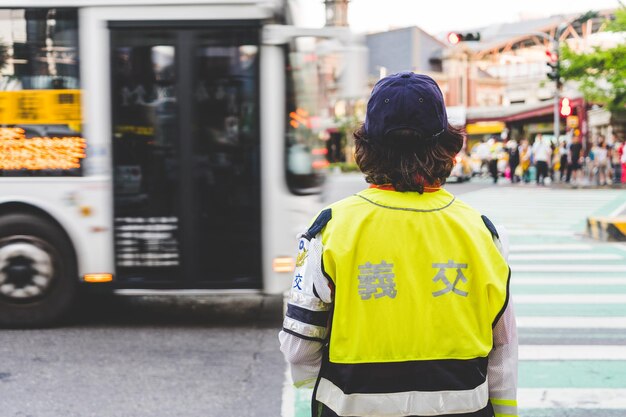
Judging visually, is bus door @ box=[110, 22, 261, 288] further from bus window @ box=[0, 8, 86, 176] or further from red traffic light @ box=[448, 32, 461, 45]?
red traffic light @ box=[448, 32, 461, 45]

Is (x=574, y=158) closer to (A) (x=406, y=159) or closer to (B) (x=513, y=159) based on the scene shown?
(B) (x=513, y=159)

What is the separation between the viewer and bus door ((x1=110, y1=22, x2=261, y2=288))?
6.98 m

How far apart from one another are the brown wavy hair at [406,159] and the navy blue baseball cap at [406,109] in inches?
0.8

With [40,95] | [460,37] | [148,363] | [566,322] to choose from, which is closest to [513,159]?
[460,37]

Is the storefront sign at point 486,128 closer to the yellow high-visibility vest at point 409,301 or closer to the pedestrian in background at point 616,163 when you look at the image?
the pedestrian in background at point 616,163

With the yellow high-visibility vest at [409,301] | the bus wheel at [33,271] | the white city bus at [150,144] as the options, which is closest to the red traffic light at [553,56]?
the white city bus at [150,144]

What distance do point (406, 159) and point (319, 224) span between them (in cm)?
29

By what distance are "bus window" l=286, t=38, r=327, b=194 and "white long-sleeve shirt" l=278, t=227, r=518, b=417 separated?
16.1 feet

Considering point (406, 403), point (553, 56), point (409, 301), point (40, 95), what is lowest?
point (406, 403)

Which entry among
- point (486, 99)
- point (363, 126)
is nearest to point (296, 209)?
point (363, 126)

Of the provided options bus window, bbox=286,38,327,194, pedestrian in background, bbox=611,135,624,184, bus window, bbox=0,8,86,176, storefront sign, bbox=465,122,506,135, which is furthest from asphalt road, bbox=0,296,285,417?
storefront sign, bbox=465,122,506,135

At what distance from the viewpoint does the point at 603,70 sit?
2922cm

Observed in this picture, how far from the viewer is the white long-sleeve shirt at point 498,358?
86.3 inches

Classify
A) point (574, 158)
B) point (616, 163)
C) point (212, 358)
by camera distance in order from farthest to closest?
point (616, 163)
point (574, 158)
point (212, 358)
